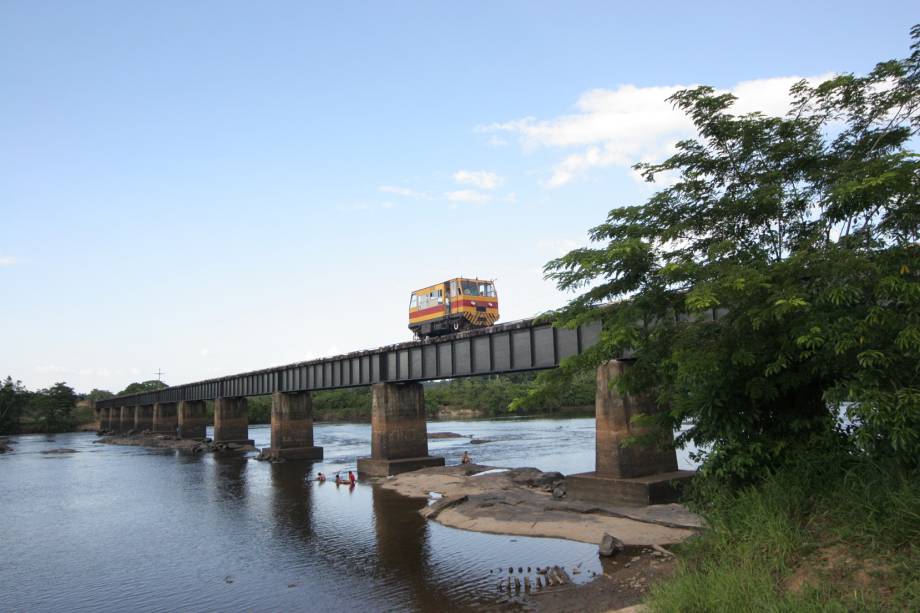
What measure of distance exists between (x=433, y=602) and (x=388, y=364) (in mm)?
28787

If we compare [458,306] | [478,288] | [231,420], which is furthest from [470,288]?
[231,420]

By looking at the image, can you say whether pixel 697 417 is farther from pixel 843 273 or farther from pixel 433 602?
pixel 433 602

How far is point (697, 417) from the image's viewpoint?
12.6 metres

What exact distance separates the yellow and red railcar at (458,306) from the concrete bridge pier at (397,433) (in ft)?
15.2

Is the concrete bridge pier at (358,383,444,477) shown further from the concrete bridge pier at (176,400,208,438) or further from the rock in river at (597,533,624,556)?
the concrete bridge pier at (176,400,208,438)

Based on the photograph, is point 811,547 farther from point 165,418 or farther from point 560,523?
point 165,418

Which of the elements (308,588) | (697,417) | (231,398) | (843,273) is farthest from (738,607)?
(231,398)

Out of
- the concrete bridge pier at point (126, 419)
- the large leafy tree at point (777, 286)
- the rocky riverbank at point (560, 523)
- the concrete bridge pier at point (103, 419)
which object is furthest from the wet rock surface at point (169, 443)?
the large leafy tree at point (777, 286)

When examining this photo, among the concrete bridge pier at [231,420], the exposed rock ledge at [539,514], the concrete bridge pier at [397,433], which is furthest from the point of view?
the concrete bridge pier at [231,420]

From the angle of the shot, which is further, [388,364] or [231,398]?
[231,398]

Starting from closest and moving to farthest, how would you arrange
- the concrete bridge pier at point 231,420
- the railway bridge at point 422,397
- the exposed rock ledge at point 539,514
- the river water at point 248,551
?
1. the river water at point 248,551
2. the exposed rock ledge at point 539,514
3. the railway bridge at point 422,397
4. the concrete bridge pier at point 231,420

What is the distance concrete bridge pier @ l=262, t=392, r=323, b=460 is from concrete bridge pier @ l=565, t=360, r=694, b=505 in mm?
32357

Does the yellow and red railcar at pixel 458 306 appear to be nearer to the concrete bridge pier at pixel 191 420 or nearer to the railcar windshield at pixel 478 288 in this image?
the railcar windshield at pixel 478 288

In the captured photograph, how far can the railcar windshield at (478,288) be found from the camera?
42594mm
